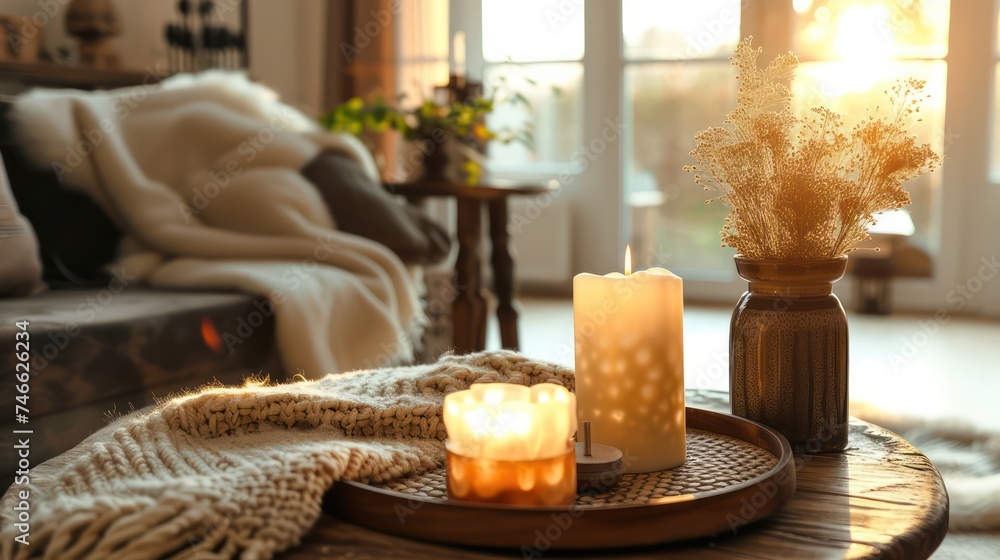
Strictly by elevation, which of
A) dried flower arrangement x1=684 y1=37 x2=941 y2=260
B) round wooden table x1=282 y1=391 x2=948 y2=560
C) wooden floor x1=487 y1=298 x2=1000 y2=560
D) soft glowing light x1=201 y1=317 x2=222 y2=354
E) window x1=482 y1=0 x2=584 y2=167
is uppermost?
window x1=482 y1=0 x2=584 y2=167

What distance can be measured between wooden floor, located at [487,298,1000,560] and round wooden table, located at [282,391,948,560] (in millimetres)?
1048

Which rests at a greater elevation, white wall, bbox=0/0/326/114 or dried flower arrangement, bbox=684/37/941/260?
white wall, bbox=0/0/326/114

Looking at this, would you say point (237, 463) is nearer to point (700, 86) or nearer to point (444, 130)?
point (444, 130)

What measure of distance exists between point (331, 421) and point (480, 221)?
188 centimetres

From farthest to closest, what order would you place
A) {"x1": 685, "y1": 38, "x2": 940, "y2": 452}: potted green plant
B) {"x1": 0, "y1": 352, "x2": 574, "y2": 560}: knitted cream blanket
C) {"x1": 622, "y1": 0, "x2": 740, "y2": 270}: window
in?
{"x1": 622, "y1": 0, "x2": 740, "y2": 270}: window < {"x1": 685, "y1": 38, "x2": 940, "y2": 452}: potted green plant < {"x1": 0, "y1": 352, "x2": 574, "y2": 560}: knitted cream blanket

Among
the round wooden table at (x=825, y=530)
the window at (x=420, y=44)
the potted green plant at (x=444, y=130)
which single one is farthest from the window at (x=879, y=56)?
the round wooden table at (x=825, y=530)

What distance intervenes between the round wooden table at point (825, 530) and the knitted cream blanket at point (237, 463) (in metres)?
0.04

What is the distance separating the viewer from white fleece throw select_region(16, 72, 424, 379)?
2.15 meters

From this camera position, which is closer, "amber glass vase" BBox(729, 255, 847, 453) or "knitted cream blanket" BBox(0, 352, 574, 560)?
"knitted cream blanket" BBox(0, 352, 574, 560)

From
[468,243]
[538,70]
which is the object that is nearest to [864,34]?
[538,70]

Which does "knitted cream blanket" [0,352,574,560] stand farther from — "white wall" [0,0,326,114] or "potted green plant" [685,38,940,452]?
"white wall" [0,0,326,114]

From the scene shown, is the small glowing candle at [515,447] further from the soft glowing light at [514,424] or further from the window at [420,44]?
the window at [420,44]

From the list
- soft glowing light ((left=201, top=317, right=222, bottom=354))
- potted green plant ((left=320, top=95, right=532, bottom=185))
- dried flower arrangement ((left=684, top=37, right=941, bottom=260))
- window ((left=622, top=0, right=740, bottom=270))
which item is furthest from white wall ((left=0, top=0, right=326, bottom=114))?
dried flower arrangement ((left=684, top=37, right=941, bottom=260))

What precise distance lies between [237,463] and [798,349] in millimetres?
542
